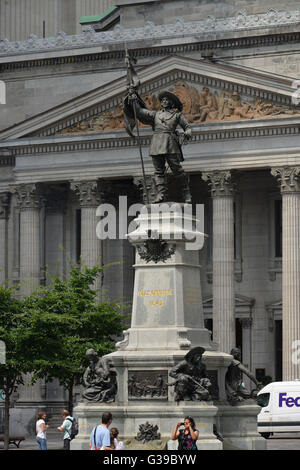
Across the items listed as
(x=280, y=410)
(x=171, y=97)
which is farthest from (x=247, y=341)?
(x=171, y=97)

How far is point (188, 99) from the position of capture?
73.0m

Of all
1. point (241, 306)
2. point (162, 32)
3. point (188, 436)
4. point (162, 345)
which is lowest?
point (188, 436)

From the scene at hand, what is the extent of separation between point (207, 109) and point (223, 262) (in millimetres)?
7385

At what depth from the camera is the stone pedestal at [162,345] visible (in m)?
34.1

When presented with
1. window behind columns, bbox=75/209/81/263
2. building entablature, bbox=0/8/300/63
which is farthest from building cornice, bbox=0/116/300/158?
building entablature, bbox=0/8/300/63

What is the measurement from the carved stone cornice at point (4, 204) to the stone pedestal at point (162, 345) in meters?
45.6

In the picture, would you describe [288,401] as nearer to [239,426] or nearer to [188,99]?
[188,99]

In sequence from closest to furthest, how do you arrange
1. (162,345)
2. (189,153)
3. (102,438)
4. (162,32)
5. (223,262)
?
(102,438), (162,345), (223,262), (189,153), (162,32)

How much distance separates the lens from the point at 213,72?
72.0m

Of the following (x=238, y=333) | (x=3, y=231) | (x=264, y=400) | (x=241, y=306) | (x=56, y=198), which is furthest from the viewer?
(x=3, y=231)

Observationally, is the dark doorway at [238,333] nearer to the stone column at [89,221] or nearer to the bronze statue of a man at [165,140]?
the stone column at [89,221]

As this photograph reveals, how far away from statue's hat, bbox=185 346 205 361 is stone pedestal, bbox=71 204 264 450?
41 cm

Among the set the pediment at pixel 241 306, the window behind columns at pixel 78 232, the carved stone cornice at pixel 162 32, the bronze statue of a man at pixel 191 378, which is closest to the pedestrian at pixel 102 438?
the bronze statue of a man at pixel 191 378

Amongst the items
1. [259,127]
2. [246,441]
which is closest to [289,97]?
[259,127]
